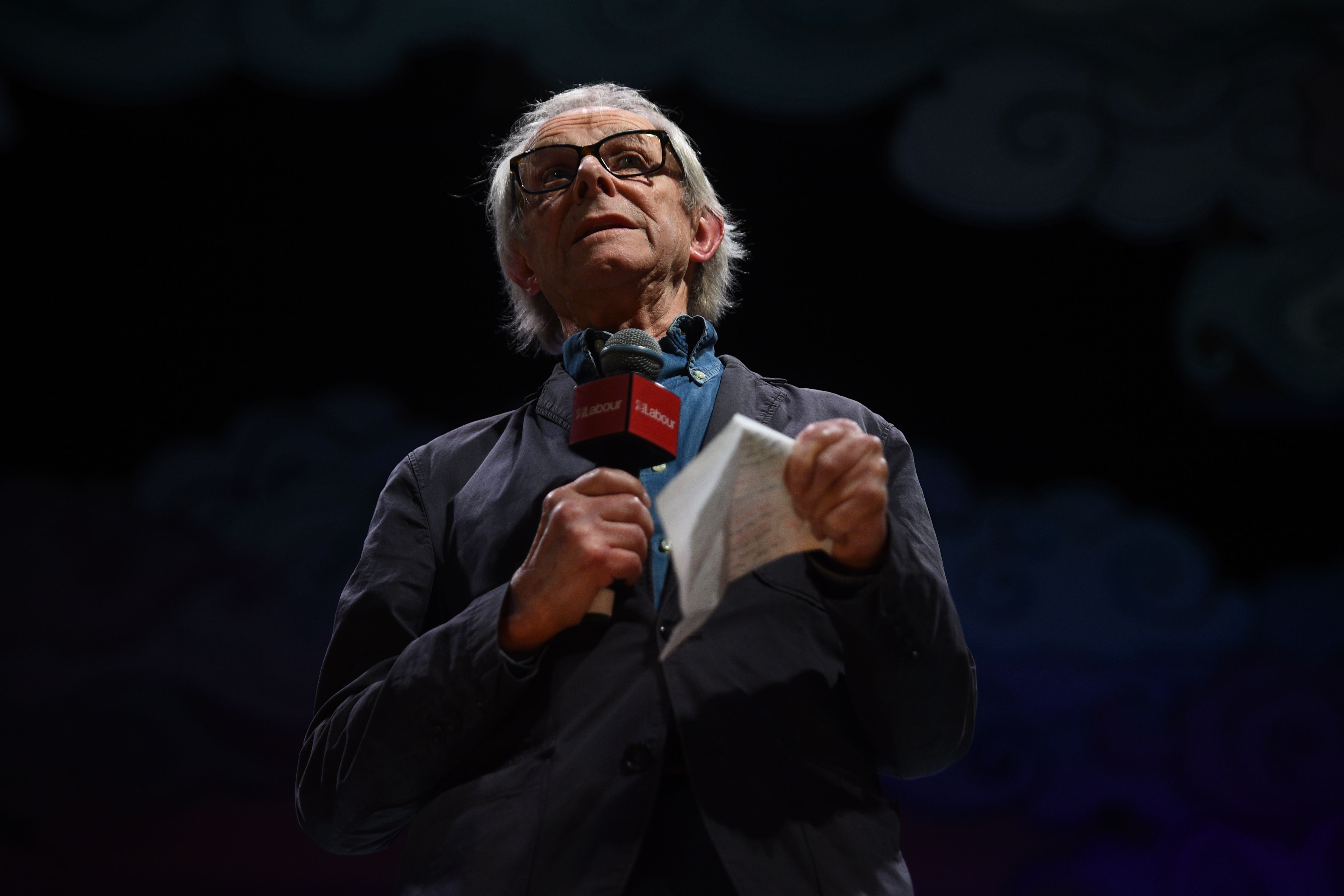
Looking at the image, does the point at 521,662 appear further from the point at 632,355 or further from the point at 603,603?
the point at 632,355

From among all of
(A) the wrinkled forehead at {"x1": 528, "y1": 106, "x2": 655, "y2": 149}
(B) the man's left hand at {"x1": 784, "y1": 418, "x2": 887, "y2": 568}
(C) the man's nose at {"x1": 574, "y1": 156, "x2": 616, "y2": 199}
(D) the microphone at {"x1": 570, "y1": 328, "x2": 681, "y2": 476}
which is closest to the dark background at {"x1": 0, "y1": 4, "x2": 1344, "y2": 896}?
(A) the wrinkled forehead at {"x1": 528, "y1": 106, "x2": 655, "y2": 149}

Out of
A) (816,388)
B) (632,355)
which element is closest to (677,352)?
(632,355)

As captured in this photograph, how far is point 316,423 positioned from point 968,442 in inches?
65.5

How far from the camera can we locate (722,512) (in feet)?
2.96

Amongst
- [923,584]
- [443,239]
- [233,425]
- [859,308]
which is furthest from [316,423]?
[923,584]

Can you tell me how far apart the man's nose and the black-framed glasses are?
0.10 feet

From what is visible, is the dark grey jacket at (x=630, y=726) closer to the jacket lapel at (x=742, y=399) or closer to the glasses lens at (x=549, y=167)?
the jacket lapel at (x=742, y=399)

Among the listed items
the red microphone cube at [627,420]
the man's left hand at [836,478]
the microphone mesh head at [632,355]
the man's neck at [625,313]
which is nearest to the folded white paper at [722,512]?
the man's left hand at [836,478]

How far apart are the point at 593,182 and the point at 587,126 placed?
18cm

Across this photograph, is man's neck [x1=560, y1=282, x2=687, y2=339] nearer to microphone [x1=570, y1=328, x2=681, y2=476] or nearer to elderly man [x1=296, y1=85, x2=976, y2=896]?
elderly man [x1=296, y1=85, x2=976, y2=896]

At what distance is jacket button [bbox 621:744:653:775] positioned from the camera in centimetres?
108

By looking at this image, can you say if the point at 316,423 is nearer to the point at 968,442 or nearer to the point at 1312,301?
the point at 968,442

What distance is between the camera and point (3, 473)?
8.84 feet

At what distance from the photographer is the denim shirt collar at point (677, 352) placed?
1505 mm
